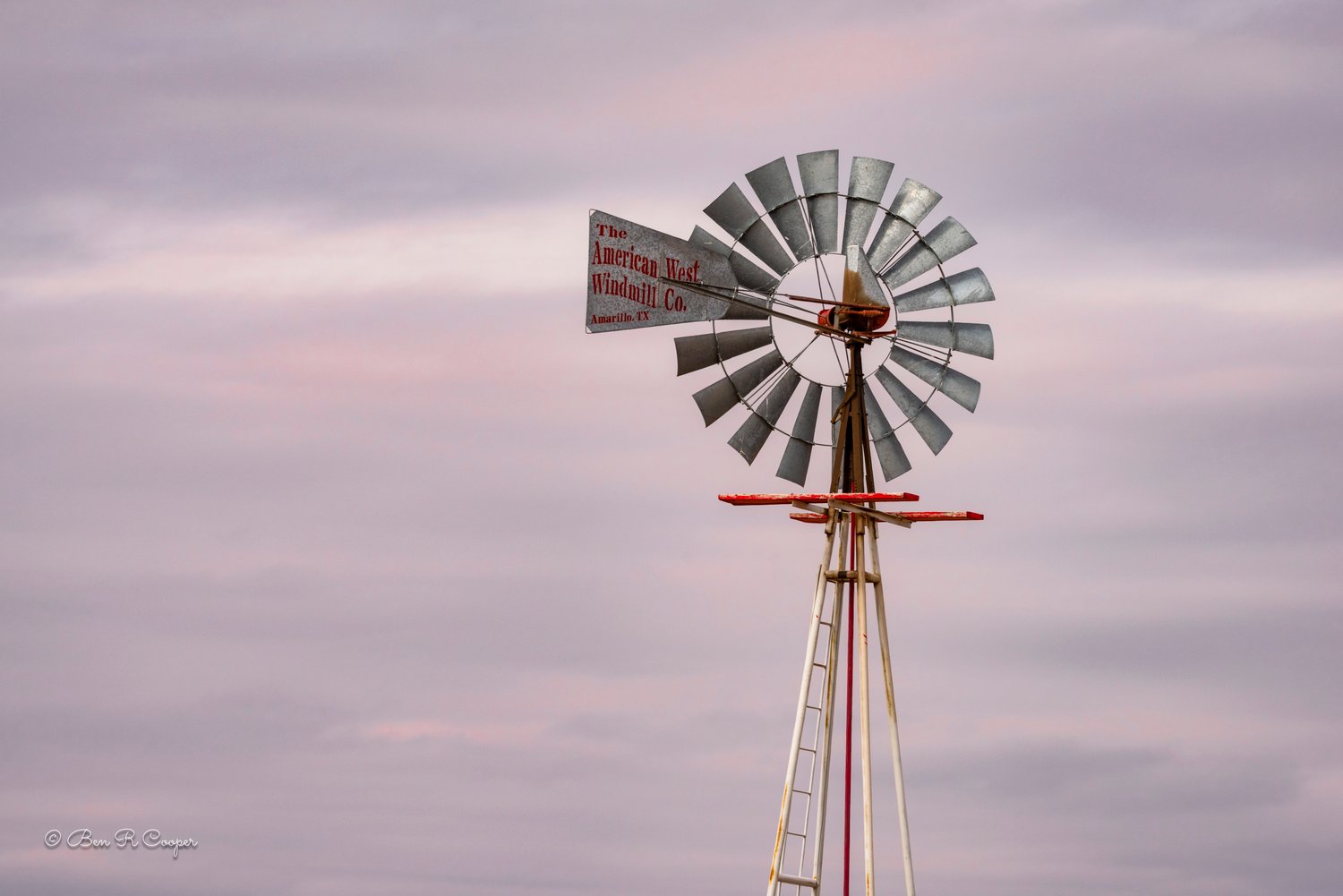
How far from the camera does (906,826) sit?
20.1 meters

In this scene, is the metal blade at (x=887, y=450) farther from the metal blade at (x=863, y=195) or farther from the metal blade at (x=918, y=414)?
the metal blade at (x=863, y=195)

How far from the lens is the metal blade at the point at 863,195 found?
20969 mm

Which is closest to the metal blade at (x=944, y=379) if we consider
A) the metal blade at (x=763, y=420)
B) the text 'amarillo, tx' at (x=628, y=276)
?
the metal blade at (x=763, y=420)

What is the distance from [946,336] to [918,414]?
32.8 inches

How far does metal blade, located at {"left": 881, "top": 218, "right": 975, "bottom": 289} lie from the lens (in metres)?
21.1

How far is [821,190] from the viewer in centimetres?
2088

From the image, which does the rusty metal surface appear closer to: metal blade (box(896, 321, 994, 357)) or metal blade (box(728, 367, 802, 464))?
metal blade (box(728, 367, 802, 464))

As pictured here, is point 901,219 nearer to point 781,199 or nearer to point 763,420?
point 781,199

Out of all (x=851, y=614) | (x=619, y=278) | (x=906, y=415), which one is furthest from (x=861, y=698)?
(x=619, y=278)

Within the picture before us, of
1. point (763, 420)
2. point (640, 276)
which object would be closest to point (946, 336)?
point (763, 420)

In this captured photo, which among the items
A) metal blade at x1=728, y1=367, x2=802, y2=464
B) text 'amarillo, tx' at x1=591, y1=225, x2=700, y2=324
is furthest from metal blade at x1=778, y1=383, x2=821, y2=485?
text 'amarillo, tx' at x1=591, y1=225, x2=700, y2=324

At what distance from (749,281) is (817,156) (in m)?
1.40

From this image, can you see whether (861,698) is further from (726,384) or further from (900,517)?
(726,384)

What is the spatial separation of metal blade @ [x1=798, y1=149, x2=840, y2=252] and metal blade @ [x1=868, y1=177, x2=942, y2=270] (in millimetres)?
469
